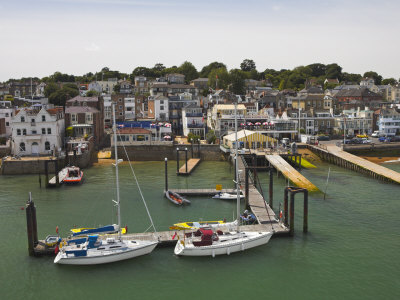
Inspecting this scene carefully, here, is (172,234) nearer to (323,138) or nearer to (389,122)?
(323,138)

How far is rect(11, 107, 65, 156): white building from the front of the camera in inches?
2694

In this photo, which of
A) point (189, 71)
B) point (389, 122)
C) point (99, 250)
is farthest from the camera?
point (189, 71)

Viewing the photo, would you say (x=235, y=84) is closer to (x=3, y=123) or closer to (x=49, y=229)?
(x=3, y=123)

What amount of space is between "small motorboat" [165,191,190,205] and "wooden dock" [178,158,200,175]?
1420 cm

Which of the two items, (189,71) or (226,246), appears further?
(189,71)

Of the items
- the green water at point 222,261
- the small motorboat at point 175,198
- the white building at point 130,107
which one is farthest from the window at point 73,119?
the small motorboat at point 175,198

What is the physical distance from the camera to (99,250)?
93.9 feet

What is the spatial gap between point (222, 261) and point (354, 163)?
1608 inches

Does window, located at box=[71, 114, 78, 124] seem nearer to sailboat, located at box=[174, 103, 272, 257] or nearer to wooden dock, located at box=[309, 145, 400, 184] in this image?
wooden dock, located at box=[309, 145, 400, 184]

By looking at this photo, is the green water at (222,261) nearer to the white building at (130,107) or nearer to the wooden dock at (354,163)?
the wooden dock at (354,163)

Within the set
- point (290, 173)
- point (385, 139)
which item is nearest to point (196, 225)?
point (290, 173)

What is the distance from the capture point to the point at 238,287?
1021 inches

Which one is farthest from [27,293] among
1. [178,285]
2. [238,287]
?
[238,287]

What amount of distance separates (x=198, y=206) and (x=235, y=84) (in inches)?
4261
